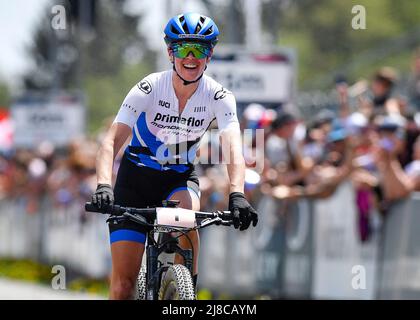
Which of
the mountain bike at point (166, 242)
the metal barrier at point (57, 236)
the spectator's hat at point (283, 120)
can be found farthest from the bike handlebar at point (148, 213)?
the metal barrier at point (57, 236)

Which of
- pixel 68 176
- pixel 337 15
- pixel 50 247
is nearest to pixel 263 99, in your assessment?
pixel 68 176

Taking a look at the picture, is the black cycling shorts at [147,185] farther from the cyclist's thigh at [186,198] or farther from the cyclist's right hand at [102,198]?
the cyclist's right hand at [102,198]

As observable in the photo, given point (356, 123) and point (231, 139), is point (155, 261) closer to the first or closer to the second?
point (231, 139)

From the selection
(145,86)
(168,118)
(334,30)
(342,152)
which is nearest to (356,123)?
(342,152)

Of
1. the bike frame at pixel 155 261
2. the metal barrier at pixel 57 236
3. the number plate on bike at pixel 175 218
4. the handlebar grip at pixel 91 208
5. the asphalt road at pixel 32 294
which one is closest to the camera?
the handlebar grip at pixel 91 208

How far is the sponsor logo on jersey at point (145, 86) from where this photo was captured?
834 cm

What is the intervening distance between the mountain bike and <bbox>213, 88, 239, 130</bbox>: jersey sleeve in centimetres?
66

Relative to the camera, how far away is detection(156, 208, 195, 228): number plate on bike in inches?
304

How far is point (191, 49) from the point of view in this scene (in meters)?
8.09

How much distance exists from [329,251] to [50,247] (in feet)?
35.6

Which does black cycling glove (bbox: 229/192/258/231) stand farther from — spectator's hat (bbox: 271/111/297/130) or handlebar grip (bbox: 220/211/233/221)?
spectator's hat (bbox: 271/111/297/130)

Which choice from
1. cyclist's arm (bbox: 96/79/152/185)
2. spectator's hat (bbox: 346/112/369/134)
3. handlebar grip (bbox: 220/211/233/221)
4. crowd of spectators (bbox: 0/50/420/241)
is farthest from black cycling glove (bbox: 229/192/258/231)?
spectator's hat (bbox: 346/112/369/134)

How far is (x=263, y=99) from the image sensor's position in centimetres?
1519

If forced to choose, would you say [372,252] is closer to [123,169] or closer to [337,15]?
[123,169]
